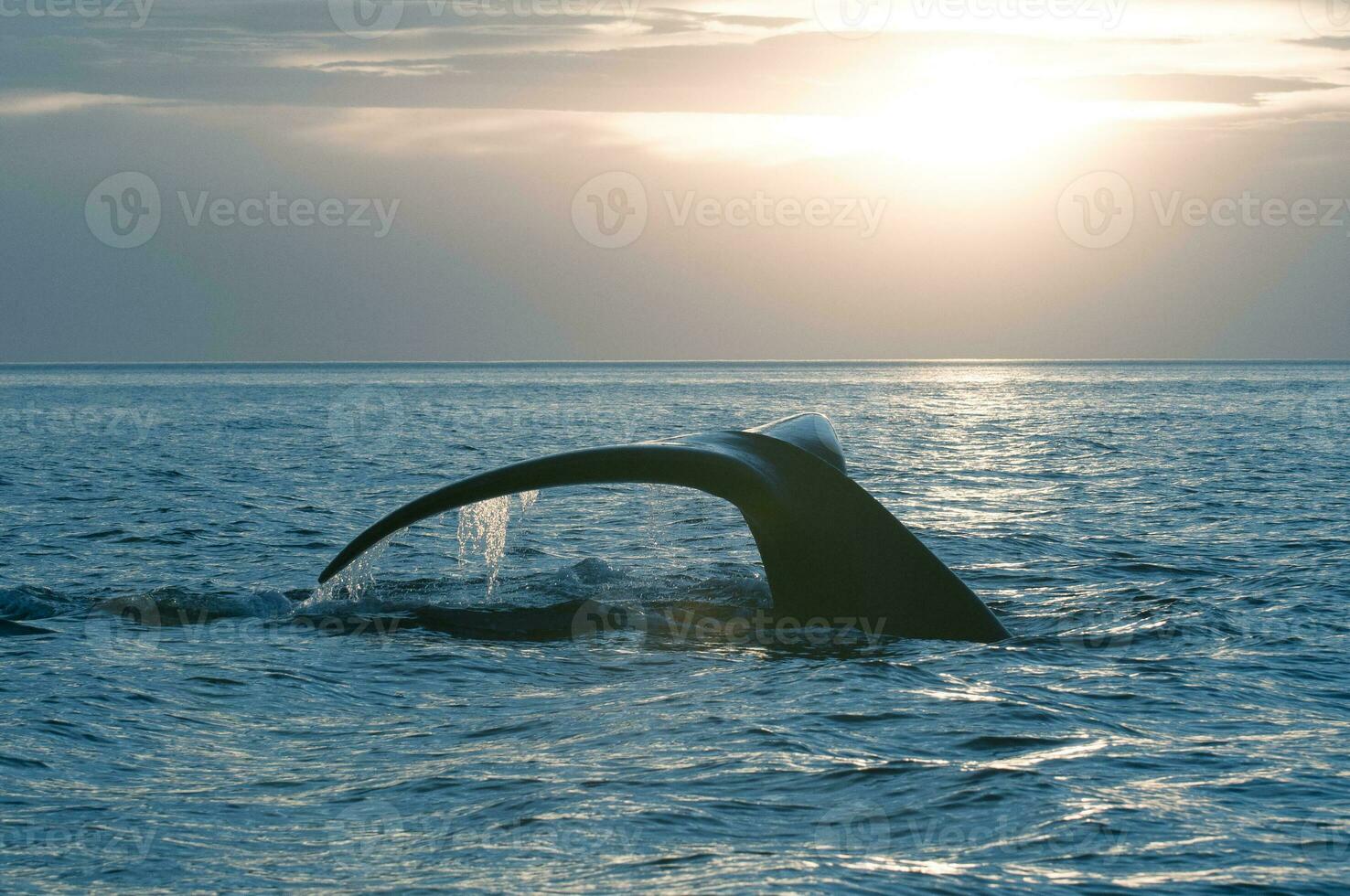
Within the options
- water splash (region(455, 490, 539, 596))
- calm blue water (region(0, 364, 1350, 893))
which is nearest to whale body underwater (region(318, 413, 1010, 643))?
calm blue water (region(0, 364, 1350, 893))

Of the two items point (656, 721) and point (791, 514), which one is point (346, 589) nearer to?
point (791, 514)

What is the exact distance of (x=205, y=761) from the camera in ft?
22.7

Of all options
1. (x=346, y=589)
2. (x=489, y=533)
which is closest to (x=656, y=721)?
(x=346, y=589)

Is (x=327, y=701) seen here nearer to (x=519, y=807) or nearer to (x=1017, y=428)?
(x=519, y=807)

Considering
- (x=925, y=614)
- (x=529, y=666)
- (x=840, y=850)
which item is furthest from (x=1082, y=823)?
(x=529, y=666)

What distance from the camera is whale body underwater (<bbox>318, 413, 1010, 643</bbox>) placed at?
8.77 m

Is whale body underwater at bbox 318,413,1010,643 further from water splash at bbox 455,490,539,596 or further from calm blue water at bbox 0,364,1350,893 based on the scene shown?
water splash at bbox 455,490,539,596

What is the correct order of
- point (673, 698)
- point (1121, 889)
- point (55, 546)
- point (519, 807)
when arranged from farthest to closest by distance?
point (55, 546) → point (673, 698) → point (519, 807) → point (1121, 889)

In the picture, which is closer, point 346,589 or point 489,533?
point 346,589

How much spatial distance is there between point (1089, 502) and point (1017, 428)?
3213 cm

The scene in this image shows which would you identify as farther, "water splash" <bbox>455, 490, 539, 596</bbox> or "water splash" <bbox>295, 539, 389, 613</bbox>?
"water splash" <bbox>455, 490, 539, 596</bbox>

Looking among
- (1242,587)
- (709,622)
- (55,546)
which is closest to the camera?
(709,622)

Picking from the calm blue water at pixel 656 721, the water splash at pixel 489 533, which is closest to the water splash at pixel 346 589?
the calm blue water at pixel 656 721

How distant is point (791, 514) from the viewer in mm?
8891
